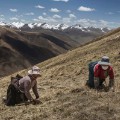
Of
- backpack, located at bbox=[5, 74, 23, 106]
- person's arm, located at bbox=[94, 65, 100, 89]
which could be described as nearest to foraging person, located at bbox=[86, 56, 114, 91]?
person's arm, located at bbox=[94, 65, 100, 89]

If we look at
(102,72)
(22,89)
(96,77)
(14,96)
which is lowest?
(14,96)

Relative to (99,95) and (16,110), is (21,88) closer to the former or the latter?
(16,110)

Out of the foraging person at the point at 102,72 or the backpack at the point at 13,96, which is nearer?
the backpack at the point at 13,96

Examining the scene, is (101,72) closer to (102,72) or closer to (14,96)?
(102,72)

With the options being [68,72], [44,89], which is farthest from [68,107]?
[68,72]

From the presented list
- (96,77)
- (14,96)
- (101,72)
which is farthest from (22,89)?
(101,72)

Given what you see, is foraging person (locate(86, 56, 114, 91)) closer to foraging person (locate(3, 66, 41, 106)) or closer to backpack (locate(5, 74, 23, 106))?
foraging person (locate(3, 66, 41, 106))

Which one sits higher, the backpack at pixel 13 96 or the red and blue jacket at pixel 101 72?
the red and blue jacket at pixel 101 72

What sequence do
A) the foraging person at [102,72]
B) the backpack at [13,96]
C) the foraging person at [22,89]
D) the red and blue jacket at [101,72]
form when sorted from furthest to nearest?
1. the red and blue jacket at [101,72]
2. the foraging person at [102,72]
3. the backpack at [13,96]
4. the foraging person at [22,89]

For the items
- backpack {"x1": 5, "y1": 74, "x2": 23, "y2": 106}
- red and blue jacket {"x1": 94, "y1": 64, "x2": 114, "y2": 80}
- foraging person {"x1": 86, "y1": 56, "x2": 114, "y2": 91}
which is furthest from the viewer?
red and blue jacket {"x1": 94, "y1": 64, "x2": 114, "y2": 80}

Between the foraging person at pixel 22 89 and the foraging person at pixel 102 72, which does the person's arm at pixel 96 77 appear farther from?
the foraging person at pixel 22 89

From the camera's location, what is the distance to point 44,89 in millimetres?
19969

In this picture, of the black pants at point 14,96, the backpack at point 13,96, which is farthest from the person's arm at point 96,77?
the backpack at point 13,96

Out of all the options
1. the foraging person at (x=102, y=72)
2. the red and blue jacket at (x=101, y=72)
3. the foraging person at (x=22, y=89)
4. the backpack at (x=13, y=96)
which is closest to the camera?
the foraging person at (x=22, y=89)
